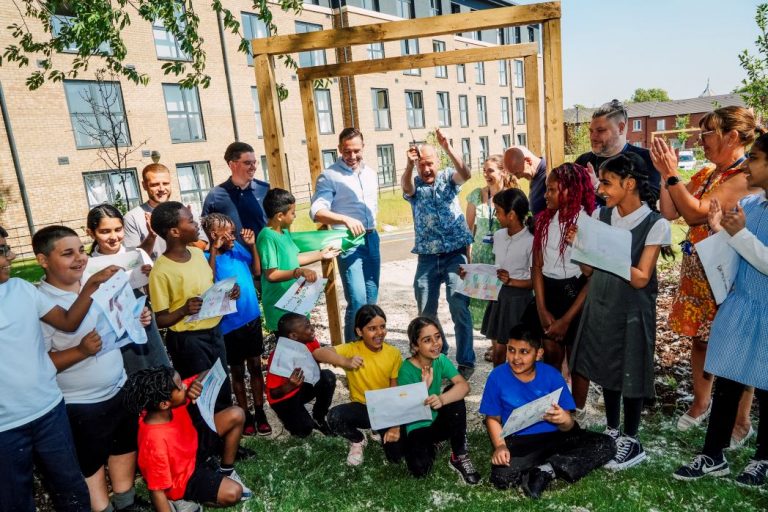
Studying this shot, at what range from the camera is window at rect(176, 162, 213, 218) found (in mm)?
21031

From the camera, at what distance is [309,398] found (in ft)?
12.9

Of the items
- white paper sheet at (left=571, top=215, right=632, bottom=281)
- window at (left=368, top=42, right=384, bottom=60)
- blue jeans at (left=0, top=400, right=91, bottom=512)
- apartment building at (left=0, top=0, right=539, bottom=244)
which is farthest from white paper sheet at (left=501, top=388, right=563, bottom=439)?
window at (left=368, top=42, right=384, bottom=60)

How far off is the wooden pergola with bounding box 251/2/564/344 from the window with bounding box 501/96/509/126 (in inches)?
1430

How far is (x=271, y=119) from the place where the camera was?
4688 mm

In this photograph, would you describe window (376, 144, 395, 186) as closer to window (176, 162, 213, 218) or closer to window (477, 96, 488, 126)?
window (477, 96, 488, 126)

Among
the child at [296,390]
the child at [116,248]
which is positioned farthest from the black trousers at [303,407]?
the child at [116,248]

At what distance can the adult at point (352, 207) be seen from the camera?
4.49m

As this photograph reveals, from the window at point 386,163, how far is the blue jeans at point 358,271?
24.4 metres

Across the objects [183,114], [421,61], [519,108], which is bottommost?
[421,61]

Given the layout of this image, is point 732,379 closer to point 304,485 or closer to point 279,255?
point 304,485

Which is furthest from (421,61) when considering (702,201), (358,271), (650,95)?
(650,95)

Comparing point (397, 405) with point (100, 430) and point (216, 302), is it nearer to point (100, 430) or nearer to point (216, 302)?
point (216, 302)

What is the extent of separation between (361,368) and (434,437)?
0.68 metres

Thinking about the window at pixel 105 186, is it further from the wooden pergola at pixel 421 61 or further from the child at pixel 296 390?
the child at pixel 296 390
